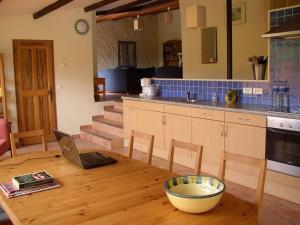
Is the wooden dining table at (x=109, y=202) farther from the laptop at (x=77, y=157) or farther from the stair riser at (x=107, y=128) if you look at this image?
the stair riser at (x=107, y=128)

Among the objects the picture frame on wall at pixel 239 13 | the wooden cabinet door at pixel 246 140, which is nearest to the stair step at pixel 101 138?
the wooden cabinet door at pixel 246 140

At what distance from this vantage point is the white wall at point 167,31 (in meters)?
12.1

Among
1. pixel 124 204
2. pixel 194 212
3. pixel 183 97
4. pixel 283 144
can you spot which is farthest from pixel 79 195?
pixel 183 97

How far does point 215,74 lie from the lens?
6.99 metres

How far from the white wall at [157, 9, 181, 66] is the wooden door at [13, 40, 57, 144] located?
6373 mm

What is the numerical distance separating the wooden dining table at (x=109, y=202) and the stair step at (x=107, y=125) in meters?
3.96

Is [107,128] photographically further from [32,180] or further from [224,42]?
[32,180]

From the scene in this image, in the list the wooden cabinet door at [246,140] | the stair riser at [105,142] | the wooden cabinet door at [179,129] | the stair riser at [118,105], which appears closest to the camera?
the wooden cabinet door at [246,140]

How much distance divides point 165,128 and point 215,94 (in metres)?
0.88

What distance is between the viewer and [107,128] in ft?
21.7

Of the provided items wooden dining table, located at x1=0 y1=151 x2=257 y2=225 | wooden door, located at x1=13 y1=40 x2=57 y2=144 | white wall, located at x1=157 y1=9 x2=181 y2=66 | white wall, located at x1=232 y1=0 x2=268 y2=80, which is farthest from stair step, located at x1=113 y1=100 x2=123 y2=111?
white wall, located at x1=157 y1=9 x2=181 y2=66

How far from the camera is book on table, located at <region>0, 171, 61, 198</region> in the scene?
1.86 metres

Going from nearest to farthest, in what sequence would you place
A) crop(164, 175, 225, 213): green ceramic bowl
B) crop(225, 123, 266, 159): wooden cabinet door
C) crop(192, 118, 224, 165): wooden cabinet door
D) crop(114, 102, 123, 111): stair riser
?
crop(164, 175, 225, 213): green ceramic bowl
crop(225, 123, 266, 159): wooden cabinet door
crop(192, 118, 224, 165): wooden cabinet door
crop(114, 102, 123, 111): stair riser

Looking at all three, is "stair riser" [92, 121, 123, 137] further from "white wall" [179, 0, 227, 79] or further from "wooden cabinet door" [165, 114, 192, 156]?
"white wall" [179, 0, 227, 79]
